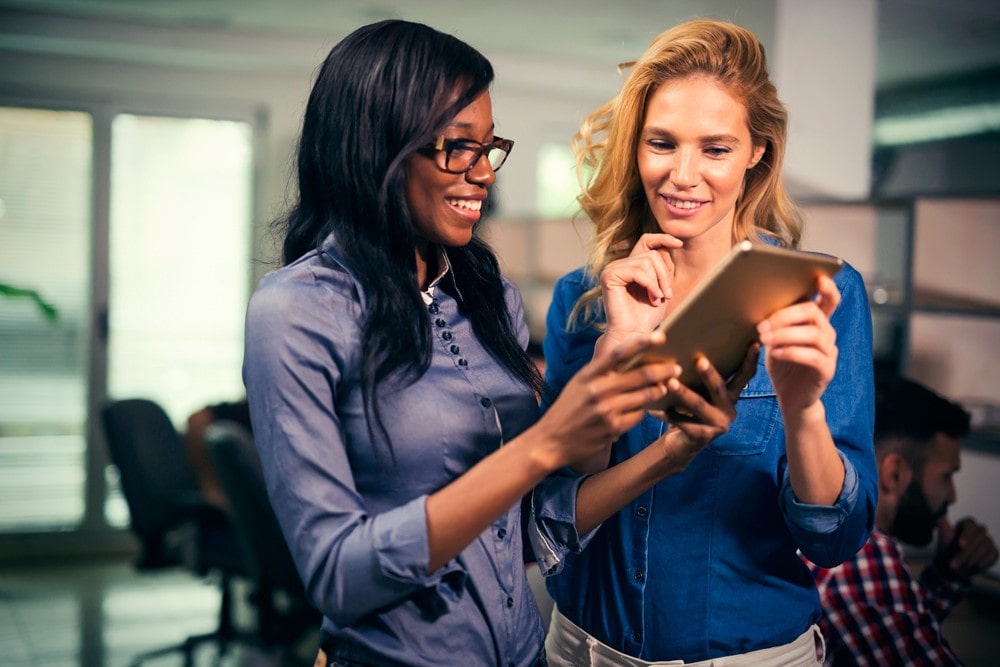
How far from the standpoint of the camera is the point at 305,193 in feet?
3.96

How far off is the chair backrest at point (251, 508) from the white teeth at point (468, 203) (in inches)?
88.8

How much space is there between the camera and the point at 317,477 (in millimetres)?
1028

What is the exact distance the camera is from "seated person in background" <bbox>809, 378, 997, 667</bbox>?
2.22 metres

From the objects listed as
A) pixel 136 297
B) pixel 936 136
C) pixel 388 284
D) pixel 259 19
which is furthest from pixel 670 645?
pixel 936 136

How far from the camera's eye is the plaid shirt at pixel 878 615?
220 cm

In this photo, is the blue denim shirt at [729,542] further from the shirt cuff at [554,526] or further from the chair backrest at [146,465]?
the chair backrest at [146,465]

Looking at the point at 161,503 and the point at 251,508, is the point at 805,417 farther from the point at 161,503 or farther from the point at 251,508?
the point at 161,503

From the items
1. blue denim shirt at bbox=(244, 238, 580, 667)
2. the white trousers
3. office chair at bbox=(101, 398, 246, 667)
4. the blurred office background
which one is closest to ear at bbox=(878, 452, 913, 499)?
the white trousers

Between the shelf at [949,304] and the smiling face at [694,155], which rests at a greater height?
the smiling face at [694,155]

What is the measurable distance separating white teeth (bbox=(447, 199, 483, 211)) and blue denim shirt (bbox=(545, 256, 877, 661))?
17.9 inches

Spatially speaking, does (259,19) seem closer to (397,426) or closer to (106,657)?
(106,657)

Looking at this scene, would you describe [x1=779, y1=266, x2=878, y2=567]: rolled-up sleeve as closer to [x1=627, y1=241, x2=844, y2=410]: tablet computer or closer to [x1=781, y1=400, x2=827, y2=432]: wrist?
[x1=781, y1=400, x2=827, y2=432]: wrist

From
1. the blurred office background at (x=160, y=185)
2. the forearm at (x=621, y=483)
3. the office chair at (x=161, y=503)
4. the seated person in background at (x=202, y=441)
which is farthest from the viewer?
the blurred office background at (x=160, y=185)

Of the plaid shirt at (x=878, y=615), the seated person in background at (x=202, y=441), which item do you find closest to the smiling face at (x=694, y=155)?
the plaid shirt at (x=878, y=615)
